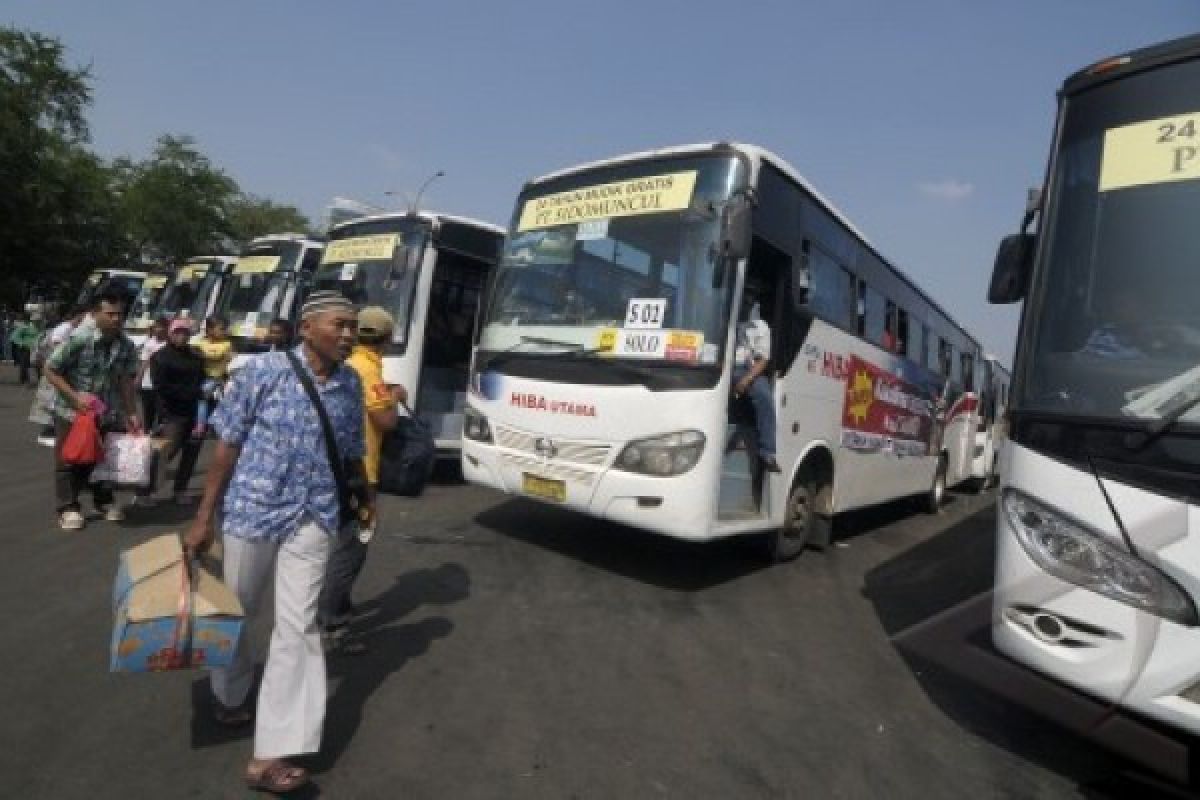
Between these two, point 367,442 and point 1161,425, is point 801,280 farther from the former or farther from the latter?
point 367,442

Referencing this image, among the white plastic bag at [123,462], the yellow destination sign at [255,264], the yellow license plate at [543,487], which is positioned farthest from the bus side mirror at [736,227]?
the yellow destination sign at [255,264]

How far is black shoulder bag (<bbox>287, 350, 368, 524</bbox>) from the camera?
3303 millimetres

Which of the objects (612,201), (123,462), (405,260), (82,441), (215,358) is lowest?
(123,462)

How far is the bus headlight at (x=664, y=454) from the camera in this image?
552cm

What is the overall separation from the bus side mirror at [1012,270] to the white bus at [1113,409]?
6cm

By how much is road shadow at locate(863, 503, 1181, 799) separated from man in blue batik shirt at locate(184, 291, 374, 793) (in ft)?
10.5

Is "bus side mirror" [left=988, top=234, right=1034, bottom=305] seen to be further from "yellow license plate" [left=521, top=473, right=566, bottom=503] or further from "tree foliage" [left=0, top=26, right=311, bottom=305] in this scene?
"tree foliage" [left=0, top=26, right=311, bottom=305]

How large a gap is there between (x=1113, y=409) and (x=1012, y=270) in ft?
3.34

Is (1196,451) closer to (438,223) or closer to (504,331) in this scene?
(504,331)

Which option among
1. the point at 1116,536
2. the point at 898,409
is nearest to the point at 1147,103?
the point at 1116,536

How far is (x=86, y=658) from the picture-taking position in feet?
13.6

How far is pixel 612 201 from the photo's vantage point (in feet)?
20.8

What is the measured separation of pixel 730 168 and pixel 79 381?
522 centimetres

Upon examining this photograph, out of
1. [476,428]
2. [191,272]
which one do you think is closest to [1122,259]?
[476,428]
